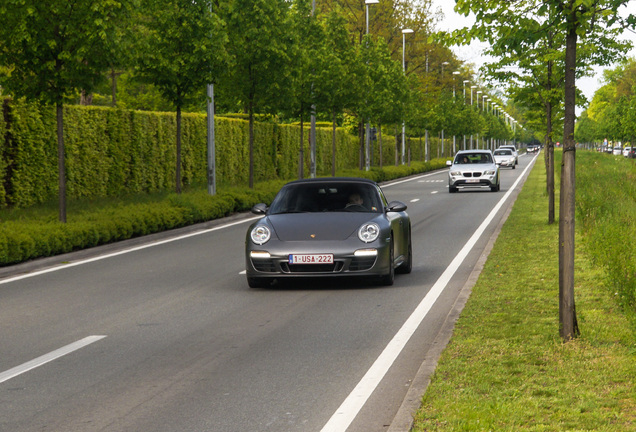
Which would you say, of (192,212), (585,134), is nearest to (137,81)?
(192,212)

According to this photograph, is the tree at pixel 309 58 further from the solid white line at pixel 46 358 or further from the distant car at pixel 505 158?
the distant car at pixel 505 158

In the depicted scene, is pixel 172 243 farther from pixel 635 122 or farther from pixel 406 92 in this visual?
pixel 635 122

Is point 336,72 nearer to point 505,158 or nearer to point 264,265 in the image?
point 264,265

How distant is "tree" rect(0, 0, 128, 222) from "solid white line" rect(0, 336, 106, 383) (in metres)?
10.2

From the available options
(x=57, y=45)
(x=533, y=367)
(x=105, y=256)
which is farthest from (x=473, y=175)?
(x=533, y=367)

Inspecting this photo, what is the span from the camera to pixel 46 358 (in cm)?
789

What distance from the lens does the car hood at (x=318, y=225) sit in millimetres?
11711

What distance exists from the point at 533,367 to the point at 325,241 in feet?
16.5

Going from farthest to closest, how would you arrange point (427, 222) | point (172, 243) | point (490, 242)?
point (427, 222) → point (172, 243) → point (490, 242)

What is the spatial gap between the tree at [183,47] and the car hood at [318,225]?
43.3 feet

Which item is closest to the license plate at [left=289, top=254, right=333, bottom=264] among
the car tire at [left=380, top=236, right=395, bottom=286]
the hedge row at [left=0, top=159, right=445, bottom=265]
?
the car tire at [left=380, top=236, right=395, bottom=286]

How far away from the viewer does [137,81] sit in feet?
82.0

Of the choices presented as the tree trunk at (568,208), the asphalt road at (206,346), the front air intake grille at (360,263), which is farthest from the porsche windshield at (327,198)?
the tree trunk at (568,208)

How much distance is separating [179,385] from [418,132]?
75.9 metres
